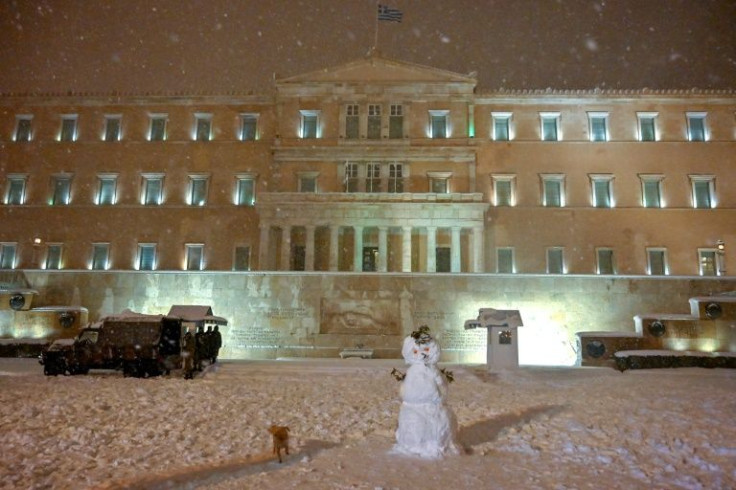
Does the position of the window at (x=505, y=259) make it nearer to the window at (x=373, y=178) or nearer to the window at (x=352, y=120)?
the window at (x=373, y=178)

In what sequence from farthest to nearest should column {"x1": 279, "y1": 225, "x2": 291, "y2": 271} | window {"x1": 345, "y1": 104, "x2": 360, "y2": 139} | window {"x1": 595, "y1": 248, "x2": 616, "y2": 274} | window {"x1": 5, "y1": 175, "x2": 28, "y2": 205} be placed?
1. window {"x1": 5, "y1": 175, "x2": 28, "y2": 205}
2. window {"x1": 345, "y1": 104, "x2": 360, "y2": 139}
3. window {"x1": 595, "y1": 248, "x2": 616, "y2": 274}
4. column {"x1": 279, "y1": 225, "x2": 291, "y2": 271}

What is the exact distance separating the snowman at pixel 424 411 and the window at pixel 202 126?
3237 cm

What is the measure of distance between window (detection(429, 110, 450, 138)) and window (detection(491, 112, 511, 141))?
3141 mm

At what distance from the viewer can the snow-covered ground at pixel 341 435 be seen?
7117 millimetres

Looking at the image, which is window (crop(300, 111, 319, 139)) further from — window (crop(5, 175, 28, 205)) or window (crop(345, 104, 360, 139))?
window (crop(5, 175, 28, 205))

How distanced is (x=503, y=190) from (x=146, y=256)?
22.8m

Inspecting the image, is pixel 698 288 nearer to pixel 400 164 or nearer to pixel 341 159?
pixel 400 164

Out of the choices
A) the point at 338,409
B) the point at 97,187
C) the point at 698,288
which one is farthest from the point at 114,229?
the point at 698,288

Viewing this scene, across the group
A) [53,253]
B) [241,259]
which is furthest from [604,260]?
[53,253]

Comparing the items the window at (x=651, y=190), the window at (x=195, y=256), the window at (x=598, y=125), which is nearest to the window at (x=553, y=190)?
the window at (x=598, y=125)

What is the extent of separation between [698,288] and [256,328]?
70.3ft

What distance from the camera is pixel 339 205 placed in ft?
105

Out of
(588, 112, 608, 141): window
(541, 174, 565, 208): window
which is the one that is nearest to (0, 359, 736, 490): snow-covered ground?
(541, 174, 565, 208): window

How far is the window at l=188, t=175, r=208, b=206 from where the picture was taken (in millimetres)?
36312
